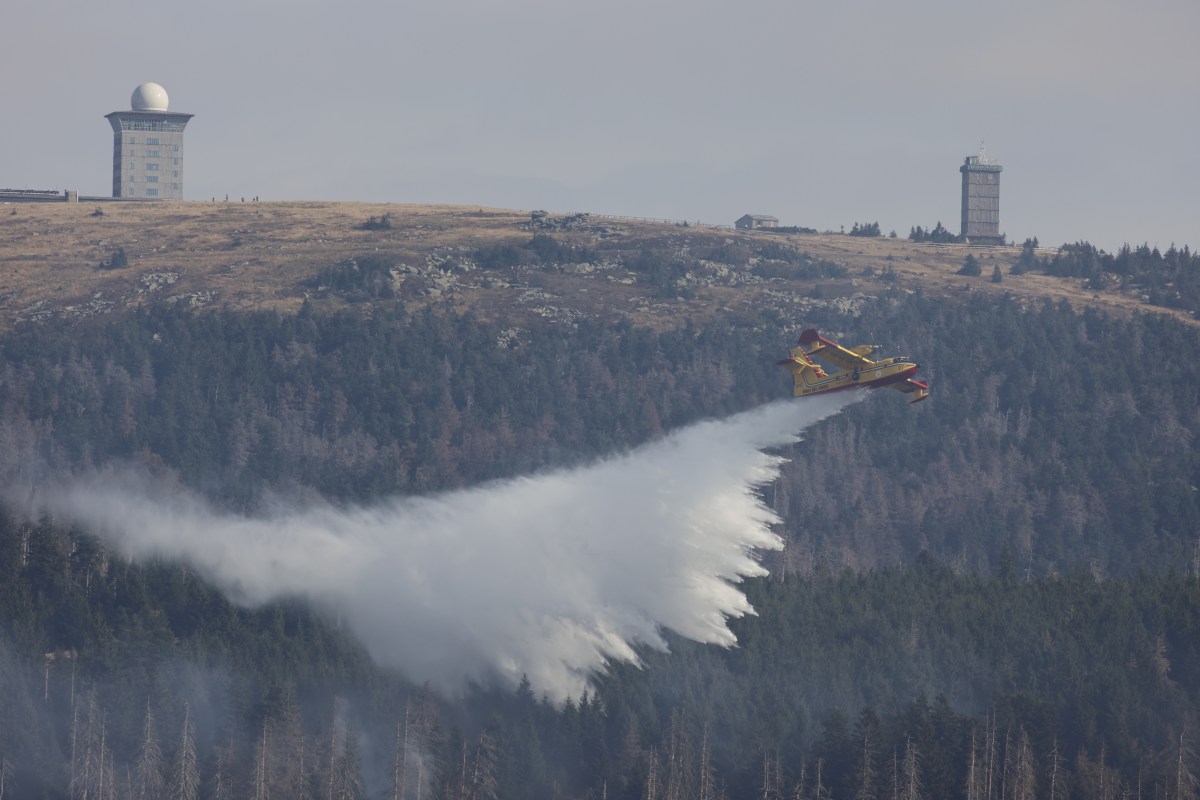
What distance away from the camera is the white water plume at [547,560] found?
102000mm

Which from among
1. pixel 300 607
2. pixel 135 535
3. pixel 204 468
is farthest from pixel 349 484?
pixel 300 607

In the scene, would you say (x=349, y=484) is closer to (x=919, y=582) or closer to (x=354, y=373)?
(x=354, y=373)

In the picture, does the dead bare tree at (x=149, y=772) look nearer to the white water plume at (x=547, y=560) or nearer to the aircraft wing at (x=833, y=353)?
the white water plume at (x=547, y=560)

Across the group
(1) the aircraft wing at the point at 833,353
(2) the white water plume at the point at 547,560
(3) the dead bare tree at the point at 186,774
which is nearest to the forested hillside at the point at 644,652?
(3) the dead bare tree at the point at 186,774

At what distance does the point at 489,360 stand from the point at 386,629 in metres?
84.6

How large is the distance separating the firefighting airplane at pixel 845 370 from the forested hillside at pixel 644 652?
19.1m

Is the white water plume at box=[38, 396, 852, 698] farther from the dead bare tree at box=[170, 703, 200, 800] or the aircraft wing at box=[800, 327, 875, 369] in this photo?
the dead bare tree at box=[170, 703, 200, 800]

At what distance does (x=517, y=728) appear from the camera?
104062 mm

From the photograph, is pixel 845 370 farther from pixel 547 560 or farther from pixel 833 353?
pixel 547 560

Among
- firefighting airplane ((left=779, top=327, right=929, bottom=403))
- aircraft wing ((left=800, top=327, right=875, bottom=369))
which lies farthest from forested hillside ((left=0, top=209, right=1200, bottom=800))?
aircraft wing ((left=800, top=327, right=875, bottom=369))

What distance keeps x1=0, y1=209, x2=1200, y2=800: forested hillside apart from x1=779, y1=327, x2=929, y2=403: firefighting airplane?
750 inches

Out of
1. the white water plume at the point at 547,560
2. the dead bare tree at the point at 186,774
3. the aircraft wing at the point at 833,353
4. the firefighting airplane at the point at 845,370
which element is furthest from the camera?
the white water plume at the point at 547,560

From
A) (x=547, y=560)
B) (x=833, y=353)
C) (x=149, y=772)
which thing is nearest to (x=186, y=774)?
(x=149, y=772)

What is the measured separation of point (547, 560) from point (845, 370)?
864 inches
